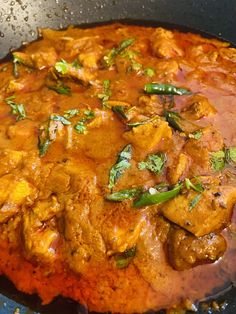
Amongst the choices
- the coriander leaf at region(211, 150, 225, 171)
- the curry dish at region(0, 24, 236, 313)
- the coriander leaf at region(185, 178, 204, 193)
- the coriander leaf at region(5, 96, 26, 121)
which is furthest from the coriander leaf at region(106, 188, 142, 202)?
the coriander leaf at region(5, 96, 26, 121)

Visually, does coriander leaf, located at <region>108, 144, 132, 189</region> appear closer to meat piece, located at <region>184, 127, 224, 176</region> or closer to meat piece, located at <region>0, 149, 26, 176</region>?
meat piece, located at <region>184, 127, 224, 176</region>

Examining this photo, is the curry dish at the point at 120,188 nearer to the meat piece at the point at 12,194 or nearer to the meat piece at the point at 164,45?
the meat piece at the point at 12,194

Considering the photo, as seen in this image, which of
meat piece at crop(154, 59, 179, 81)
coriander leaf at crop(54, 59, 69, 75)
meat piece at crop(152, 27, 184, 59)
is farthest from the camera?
→ meat piece at crop(152, 27, 184, 59)

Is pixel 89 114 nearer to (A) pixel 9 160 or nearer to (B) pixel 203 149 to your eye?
(A) pixel 9 160

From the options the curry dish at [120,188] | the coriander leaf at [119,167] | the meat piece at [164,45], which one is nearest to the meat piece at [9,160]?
the curry dish at [120,188]

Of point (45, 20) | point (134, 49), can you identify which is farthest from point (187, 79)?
point (45, 20)

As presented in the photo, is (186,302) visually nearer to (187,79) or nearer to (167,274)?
(167,274)

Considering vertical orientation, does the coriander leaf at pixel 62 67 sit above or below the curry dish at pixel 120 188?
above
